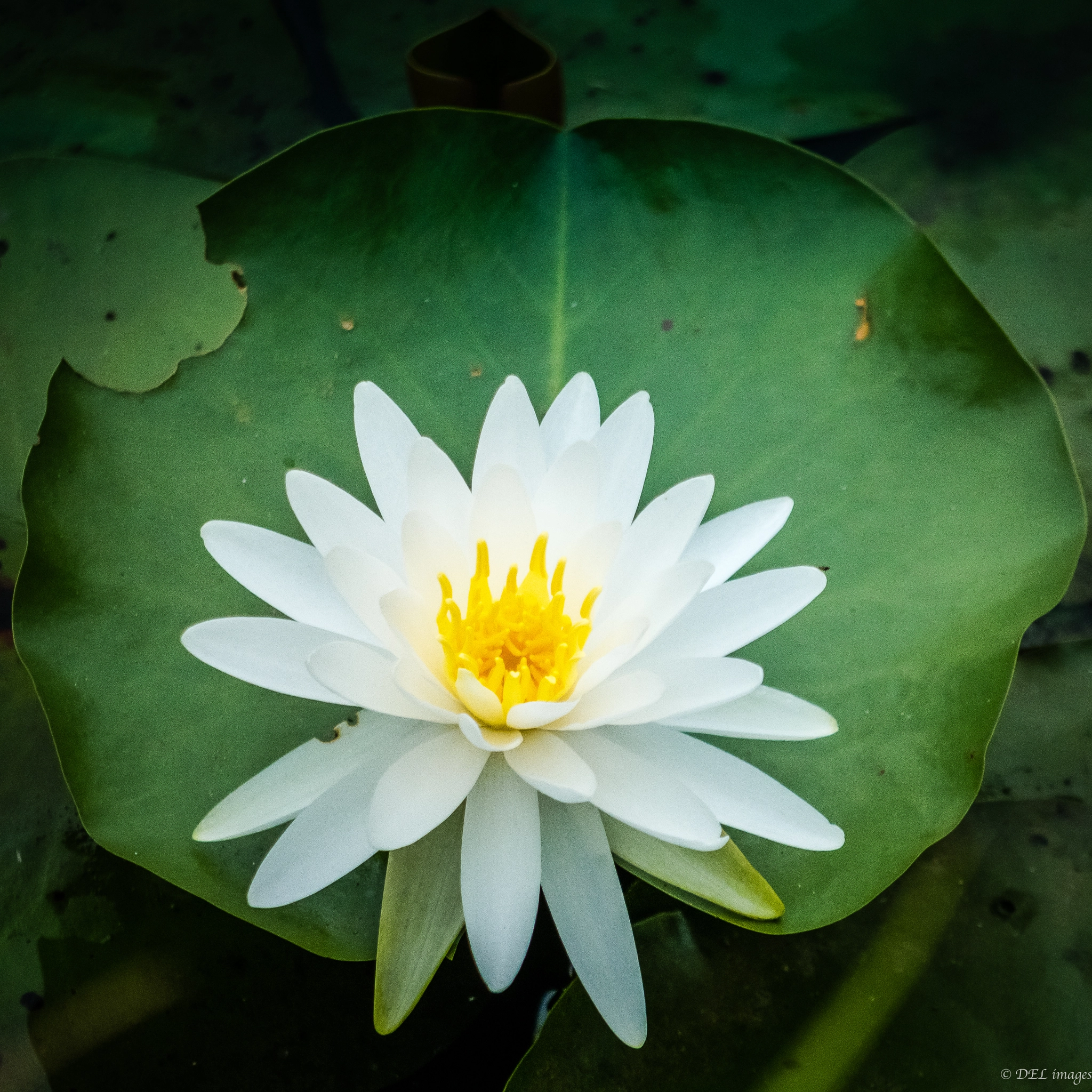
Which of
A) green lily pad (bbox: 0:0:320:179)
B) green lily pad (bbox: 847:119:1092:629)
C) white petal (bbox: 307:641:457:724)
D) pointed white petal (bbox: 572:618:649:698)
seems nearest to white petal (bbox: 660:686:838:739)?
pointed white petal (bbox: 572:618:649:698)

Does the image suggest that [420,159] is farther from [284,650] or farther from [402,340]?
[284,650]

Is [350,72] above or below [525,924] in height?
above

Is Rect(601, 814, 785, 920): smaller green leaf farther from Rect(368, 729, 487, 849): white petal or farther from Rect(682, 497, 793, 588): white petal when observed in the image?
Rect(682, 497, 793, 588): white petal

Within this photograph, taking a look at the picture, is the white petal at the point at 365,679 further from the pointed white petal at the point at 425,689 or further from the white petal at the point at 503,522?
the white petal at the point at 503,522

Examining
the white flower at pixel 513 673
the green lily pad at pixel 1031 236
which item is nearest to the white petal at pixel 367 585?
the white flower at pixel 513 673

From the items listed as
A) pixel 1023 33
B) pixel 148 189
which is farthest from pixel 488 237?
pixel 1023 33

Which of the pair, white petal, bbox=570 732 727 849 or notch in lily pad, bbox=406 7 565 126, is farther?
notch in lily pad, bbox=406 7 565 126
